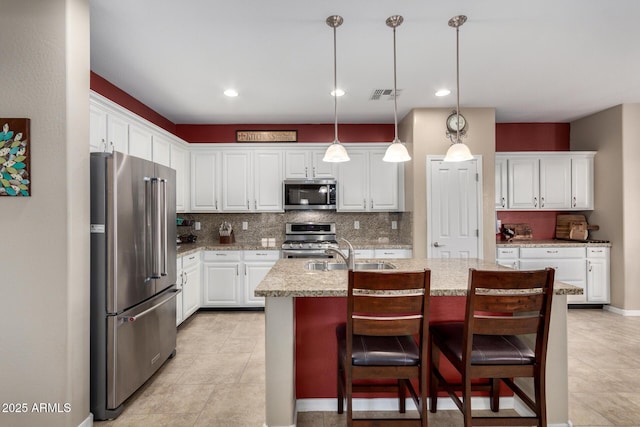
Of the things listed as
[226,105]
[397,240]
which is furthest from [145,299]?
[397,240]

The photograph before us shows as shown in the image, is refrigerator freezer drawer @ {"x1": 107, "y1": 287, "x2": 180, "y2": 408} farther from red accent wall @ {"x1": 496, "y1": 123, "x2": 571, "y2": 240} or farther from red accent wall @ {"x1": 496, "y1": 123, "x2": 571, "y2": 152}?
red accent wall @ {"x1": 496, "y1": 123, "x2": 571, "y2": 152}

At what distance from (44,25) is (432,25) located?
2520 mm

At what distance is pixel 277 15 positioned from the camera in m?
2.26

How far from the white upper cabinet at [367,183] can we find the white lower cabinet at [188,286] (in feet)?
7.00

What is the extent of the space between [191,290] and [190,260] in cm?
40

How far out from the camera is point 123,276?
2230mm

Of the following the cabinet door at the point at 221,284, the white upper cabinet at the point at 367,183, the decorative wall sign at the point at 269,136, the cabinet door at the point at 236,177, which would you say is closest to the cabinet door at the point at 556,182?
the white upper cabinet at the point at 367,183

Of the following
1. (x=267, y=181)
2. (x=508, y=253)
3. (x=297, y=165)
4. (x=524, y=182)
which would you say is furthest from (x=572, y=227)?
(x=267, y=181)

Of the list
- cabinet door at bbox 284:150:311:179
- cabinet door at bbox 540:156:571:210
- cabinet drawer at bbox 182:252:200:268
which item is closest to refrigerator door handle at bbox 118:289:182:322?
cabinet drawer at bbox 182:252:200:268

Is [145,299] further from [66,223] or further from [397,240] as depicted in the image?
[397,240]

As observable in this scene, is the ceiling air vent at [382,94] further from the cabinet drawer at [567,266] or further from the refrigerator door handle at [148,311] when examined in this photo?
the refrigerator door handle at [148,311]

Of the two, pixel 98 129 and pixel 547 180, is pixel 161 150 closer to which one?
pixel 98 129

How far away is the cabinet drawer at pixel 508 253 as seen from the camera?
4414 mm

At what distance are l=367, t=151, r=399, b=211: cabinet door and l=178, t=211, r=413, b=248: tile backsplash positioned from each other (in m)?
0.31
